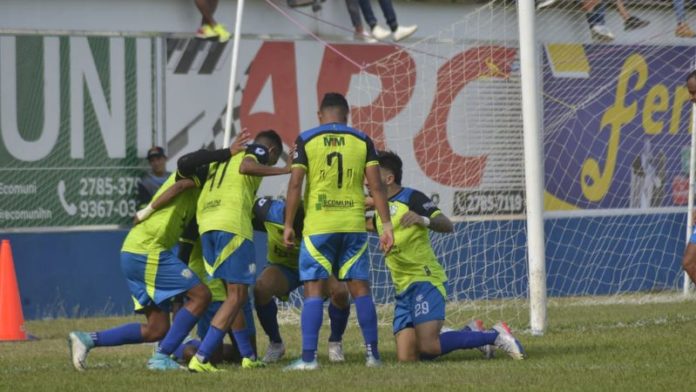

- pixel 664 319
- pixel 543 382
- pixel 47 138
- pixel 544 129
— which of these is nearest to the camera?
pixel 543 382

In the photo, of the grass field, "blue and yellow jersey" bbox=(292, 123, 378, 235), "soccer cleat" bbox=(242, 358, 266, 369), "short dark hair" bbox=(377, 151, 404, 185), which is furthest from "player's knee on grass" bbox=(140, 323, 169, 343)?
"short dark hair" bbox=(377, 151, 404, 185)

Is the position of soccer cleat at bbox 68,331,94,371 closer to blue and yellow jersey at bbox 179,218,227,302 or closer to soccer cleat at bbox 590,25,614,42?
blue and yellow jersey at bbox 179,218,227,302

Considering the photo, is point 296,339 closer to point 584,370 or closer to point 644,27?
point 584,370

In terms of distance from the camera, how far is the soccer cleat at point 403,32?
1920 cm

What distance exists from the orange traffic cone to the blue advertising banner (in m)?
8.73

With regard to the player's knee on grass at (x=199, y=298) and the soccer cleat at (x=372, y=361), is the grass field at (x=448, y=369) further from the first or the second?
the player's knee on grass at (x=199, y=298)

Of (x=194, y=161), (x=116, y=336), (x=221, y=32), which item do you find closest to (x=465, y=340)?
(x=194, y=161)

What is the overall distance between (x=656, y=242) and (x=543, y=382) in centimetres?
1189

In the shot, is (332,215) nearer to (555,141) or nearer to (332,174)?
(332,174)

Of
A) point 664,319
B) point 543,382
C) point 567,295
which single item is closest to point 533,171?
point 664,319

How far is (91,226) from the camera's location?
58.5 ft

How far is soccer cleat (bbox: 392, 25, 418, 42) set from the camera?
19.2 m

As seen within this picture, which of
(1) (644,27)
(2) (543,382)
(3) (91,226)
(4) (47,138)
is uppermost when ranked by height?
(1) (644,27)

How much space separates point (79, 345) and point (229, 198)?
5.29 ft
